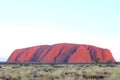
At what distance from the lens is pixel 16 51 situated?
176m

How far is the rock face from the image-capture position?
14312 cm

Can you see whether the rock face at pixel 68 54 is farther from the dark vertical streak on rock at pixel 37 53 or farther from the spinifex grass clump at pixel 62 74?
the spinifex grass clump at pixel 62 74

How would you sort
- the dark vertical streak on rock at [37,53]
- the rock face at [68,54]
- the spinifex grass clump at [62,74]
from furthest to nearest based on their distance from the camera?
the dark vertical streak on rock at [37,53]
the rock face at [68,54]
the spinifex grass clump at [62,74]

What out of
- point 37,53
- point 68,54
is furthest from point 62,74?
point 37,53

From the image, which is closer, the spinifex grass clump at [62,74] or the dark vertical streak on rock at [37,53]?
the spinifex grass clump at [62,74]

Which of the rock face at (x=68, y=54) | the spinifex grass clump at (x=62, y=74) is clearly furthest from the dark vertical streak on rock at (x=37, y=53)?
the spinifex grass clump at (x=62, y=74)

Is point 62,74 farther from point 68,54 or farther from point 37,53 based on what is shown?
point 37,53

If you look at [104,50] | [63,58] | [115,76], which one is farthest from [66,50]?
[115,76]

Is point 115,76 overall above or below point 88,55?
above

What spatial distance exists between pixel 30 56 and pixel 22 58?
533cm

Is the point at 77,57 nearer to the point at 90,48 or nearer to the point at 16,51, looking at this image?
the point at 90,48

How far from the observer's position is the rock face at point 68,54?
143125 millimetres

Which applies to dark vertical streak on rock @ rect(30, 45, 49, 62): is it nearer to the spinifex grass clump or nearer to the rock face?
the rock face

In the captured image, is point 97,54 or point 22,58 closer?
point 97,54
